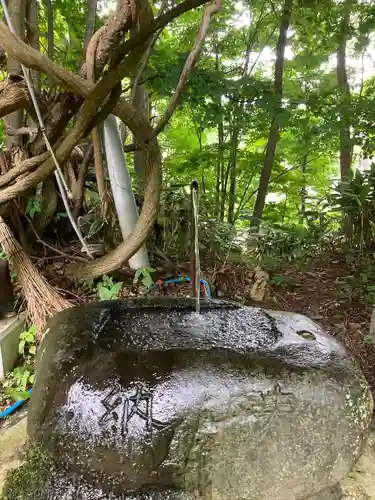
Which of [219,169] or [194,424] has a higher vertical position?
[219,169]

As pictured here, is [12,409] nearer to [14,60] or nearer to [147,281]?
[147,281]

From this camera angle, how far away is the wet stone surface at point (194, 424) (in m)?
1.37

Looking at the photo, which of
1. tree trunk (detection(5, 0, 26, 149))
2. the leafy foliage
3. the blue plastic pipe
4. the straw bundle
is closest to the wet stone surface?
the blue plastic pipe

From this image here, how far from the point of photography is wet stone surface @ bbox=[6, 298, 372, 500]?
137 centimetres

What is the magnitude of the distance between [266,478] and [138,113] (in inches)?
82.6

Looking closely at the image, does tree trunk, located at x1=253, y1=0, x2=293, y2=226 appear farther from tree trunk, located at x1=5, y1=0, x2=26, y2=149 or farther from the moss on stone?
the moss on stone

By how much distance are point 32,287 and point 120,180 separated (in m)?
1.06

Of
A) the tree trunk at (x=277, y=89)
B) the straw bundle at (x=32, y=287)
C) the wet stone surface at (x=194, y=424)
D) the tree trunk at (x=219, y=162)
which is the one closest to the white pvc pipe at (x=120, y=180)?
the straw bundle at (x=32, y=287)

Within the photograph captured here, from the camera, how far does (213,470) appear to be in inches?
54.6

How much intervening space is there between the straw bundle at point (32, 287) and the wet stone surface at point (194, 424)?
1.02 metres

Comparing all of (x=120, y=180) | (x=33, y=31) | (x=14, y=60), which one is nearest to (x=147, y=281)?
(x=120, y=180)

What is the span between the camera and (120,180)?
2.93 metres

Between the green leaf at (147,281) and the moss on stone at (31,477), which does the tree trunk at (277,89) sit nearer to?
the green leaf at (147,281)

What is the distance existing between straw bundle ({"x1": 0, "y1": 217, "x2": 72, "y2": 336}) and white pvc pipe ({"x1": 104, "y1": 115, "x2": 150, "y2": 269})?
779 millimetres
